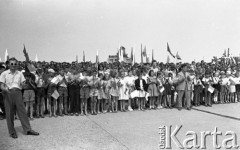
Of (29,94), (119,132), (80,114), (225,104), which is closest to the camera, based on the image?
(119,132)

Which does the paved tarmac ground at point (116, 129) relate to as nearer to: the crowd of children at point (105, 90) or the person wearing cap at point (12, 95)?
the person wearing cap at point (12, 95)

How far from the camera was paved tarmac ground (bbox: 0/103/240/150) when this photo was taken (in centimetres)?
587

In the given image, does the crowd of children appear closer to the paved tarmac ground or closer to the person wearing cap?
the paved tarmac ground

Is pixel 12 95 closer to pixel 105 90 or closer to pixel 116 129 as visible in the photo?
pixel 116 129

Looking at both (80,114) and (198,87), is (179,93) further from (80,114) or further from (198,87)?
(80,114)

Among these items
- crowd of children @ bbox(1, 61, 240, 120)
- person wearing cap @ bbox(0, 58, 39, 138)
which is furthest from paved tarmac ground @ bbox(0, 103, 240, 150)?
crowd of children @ bbox(1, 61, 240, 120)

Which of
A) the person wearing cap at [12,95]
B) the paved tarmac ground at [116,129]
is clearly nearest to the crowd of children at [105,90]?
the paved tarmac ground at [116,129]

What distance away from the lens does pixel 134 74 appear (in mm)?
11344

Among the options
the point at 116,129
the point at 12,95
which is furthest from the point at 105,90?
the point at 12,95

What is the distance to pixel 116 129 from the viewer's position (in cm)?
732

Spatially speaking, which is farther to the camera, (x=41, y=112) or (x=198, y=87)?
(x=198, y=87)

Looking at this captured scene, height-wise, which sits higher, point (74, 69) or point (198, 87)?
point (74, 69)

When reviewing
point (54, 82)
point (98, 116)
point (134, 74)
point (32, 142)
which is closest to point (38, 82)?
point (54, 82)

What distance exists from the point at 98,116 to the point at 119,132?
2.55 meters
